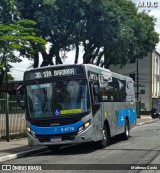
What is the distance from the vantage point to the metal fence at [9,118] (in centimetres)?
2001

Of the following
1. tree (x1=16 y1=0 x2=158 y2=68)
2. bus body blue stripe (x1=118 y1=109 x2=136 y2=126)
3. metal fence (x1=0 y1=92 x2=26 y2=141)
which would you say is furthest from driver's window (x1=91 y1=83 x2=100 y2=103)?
tree (x1=16 y1=0 x2=158 y2=68)

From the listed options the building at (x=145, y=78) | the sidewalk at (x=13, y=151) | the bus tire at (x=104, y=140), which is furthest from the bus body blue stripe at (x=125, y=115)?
the building at (x=145, y=78)

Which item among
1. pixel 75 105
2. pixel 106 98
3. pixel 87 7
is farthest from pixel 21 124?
pixel 87 7

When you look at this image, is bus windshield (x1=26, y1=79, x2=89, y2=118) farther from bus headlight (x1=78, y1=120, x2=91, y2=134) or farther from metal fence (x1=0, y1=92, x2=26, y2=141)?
metal fence (x1=0, y1=92, x2=26, y2=141)

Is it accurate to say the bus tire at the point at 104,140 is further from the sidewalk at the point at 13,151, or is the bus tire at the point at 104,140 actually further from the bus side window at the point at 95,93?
the sidewalk at the point at 13,151

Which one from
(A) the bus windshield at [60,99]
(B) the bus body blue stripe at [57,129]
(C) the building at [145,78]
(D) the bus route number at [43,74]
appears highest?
(C) the building at [145,78]

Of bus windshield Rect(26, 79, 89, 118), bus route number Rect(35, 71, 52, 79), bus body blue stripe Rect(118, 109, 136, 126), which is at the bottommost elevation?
bus body blue stripe Rect(118, 109, 136, 126)

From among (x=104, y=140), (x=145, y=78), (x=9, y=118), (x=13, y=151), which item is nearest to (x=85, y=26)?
(x=9, y=118)

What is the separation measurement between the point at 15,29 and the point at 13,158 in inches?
316

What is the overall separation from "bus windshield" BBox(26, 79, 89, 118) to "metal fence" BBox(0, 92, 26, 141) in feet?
15.9

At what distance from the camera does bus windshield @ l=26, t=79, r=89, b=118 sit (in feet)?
49.3

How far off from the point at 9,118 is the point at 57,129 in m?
6.05

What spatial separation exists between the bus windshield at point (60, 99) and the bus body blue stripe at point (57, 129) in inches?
17.0

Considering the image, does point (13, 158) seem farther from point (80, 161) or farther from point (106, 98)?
point (106, 98)
